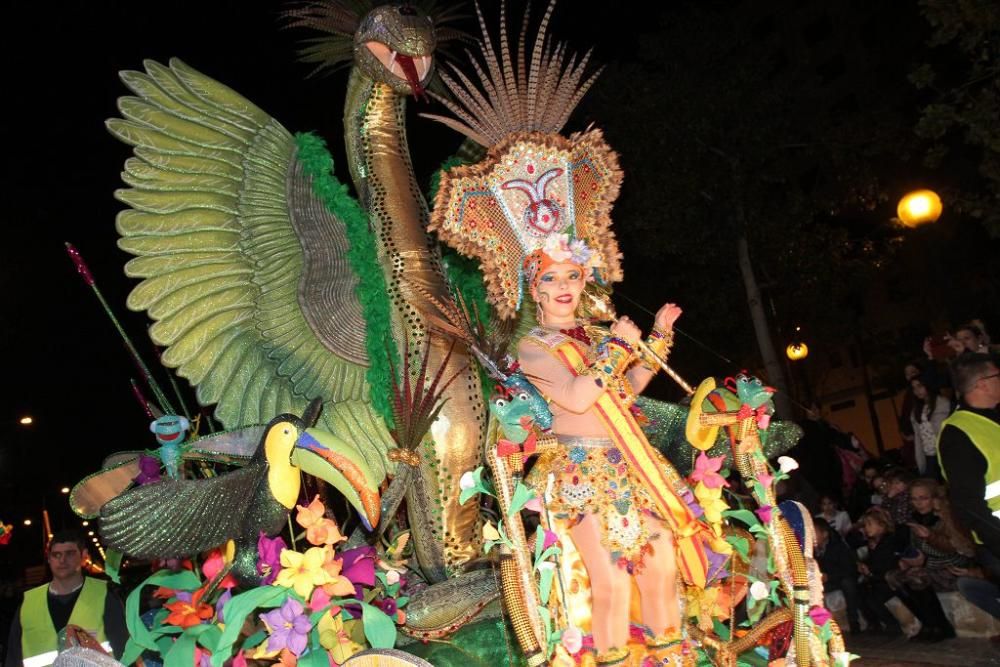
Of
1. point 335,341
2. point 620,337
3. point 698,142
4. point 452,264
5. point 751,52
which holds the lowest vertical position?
point 620,337

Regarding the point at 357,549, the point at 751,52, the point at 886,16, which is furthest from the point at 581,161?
the point at 886,16

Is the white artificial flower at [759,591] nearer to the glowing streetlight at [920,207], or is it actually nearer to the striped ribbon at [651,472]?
the striped ribbon at [651,472]

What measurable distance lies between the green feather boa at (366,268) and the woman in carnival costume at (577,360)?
1074 mm

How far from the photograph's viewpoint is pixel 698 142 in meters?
13.7

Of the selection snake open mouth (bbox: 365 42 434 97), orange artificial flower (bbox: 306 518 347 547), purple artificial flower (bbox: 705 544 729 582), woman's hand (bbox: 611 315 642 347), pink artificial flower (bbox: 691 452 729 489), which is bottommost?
purple artificial flower (bbox: 705 544 729 582)

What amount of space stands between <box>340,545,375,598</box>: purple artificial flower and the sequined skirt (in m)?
0.69

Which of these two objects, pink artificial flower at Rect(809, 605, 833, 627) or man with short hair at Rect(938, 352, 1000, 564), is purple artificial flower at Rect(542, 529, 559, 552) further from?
man with short hair at Rect(938, 352, 1000, 564)

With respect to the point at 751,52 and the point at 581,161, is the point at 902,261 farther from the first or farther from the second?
the point at 581,161

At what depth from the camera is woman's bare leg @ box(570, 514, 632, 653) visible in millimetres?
3537

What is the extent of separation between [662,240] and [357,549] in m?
10.9

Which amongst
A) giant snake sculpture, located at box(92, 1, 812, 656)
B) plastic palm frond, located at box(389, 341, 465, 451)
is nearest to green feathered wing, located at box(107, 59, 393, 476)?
giant snake sculpture, located at box(92, 1, 812, 656)

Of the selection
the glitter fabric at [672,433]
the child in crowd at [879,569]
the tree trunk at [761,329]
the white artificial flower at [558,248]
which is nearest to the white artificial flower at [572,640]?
the glitter fabric at [672,433]

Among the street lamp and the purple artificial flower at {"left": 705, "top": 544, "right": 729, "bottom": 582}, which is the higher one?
the street lamp

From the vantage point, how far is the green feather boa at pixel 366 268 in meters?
5.00
